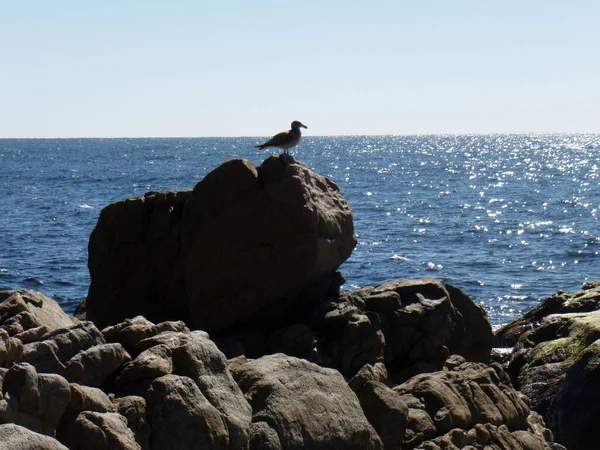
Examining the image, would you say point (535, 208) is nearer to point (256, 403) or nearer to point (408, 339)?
point (408, 339)

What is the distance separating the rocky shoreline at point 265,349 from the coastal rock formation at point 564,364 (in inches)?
1.7

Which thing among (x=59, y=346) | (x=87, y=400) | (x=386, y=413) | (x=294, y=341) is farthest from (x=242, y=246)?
(x=87, y=400)

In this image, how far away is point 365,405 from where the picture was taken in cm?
1342

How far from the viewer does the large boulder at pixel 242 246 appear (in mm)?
18188

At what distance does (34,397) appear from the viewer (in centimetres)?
966

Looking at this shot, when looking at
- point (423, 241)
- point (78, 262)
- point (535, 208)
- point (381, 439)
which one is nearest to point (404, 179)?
point (535, 208)

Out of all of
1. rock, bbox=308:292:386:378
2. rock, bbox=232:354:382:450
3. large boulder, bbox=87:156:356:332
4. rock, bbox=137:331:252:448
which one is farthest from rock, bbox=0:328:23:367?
large boulder, bbox=87:156:356:332

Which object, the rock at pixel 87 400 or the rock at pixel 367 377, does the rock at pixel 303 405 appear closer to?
the rock at pixel 367 377

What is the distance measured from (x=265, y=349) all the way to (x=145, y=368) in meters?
6.31

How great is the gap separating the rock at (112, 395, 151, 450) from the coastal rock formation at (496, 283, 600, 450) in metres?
10.4

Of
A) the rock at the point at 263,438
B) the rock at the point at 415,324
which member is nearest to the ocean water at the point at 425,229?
the rock at the point at 415,324

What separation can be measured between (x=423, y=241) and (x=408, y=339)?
33.0m

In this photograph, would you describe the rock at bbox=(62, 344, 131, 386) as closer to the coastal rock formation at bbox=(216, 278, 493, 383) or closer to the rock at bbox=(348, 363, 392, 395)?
the rock at bbox=(348, 363, 392, 395)

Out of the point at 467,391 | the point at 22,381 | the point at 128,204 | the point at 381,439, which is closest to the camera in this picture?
the point at 22,381
